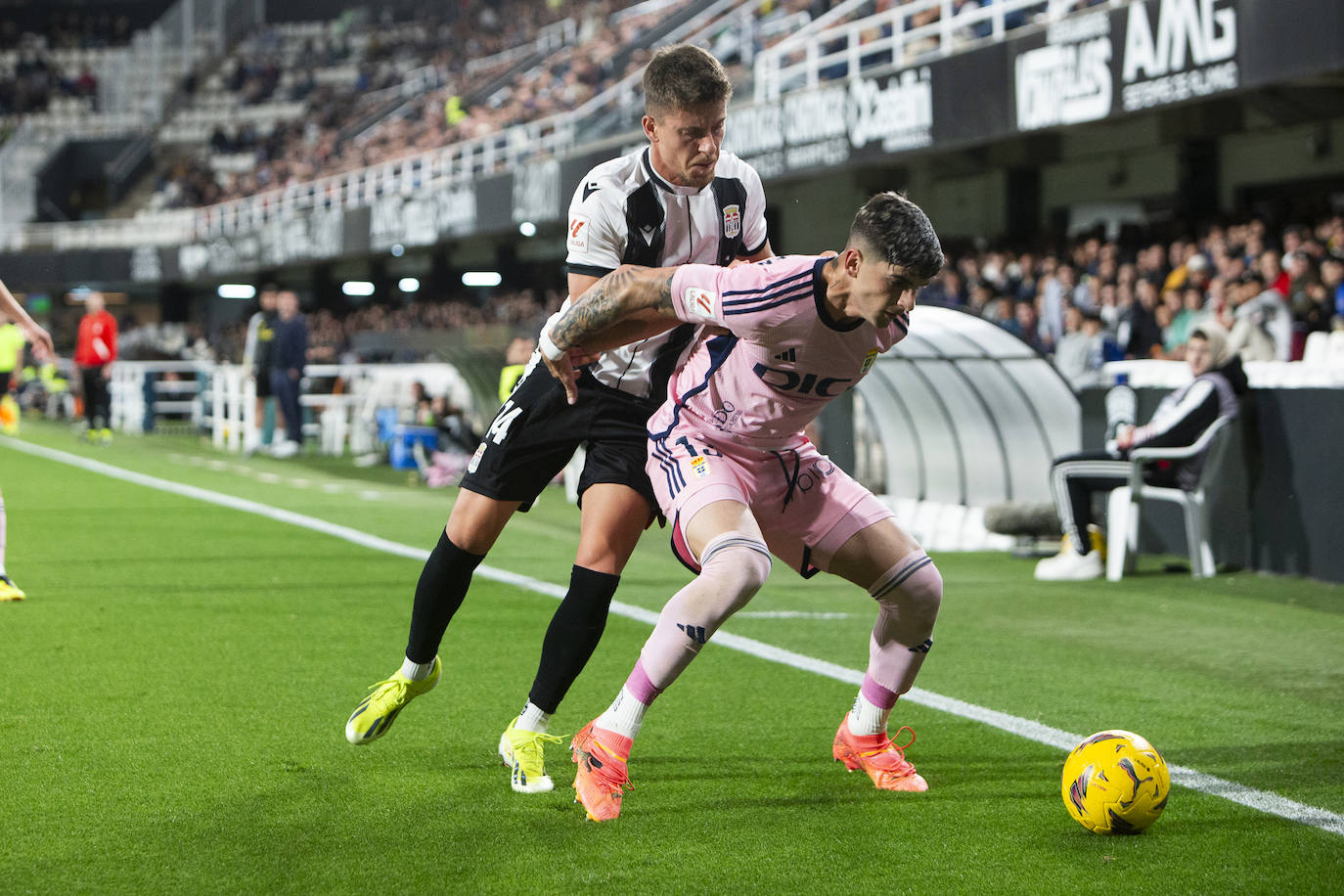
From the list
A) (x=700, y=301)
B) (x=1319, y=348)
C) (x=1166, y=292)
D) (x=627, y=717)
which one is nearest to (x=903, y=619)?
(x=627, y=717)

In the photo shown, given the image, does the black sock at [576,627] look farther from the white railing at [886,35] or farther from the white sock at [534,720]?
the white railing at [886,35]

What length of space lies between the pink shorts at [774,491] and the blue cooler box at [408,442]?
13.9 m

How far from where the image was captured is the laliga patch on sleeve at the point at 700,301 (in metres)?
3.87

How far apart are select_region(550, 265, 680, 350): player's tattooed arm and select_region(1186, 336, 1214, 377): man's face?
654 centimetres

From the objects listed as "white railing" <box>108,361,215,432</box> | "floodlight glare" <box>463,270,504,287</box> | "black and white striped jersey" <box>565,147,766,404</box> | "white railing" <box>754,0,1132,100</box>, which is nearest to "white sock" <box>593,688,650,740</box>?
"black and white striped jersey" <box>565,147,766,404</box>

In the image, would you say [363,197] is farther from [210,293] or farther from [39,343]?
[39,343]

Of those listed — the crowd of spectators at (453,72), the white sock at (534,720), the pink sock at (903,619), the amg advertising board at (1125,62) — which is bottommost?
the white sock at (534,720)

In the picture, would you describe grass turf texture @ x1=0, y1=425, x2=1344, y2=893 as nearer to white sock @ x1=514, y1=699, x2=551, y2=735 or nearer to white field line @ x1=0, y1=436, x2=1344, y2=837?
white field line @ x1=0, y1=436, x2=1344, y2=837

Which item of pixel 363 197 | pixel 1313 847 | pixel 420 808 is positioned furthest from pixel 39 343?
pixel 363 197

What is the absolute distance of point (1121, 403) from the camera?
439 inches

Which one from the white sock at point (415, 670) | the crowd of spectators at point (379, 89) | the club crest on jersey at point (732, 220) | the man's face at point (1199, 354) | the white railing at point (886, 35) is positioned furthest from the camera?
the crowd of spectators at point (379, 89)

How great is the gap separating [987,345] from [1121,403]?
1.06 m

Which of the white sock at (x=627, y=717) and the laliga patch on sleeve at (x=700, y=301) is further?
the white sock at (x=627, y=717)

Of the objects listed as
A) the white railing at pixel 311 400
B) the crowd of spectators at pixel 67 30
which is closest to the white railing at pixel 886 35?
the white railing at pixel 311 400
